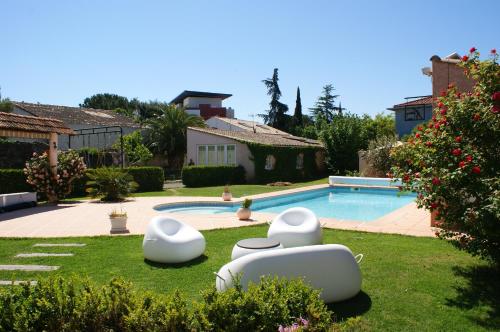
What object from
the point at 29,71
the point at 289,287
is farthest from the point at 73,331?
the point at 29,71

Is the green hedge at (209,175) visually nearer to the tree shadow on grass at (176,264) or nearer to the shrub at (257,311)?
the tree shadow on grass at (176,264)

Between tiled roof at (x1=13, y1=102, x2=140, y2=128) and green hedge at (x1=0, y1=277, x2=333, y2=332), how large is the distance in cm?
3554

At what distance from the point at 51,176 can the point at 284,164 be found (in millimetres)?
18289

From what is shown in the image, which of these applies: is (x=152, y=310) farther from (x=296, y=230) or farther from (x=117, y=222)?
(x=117, y=222)

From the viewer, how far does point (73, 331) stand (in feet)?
12.5

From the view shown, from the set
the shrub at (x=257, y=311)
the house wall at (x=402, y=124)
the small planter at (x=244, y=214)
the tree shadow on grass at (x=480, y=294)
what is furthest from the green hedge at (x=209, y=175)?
the shrub at (x=257, y=311)

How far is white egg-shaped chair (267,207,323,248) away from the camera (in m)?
8.16

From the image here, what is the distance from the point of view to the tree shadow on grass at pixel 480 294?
4.96 meters

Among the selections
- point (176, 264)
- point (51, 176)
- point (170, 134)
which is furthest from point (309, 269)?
point (170, 134)

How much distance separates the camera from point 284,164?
3128cm

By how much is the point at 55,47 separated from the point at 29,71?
563 centimetres

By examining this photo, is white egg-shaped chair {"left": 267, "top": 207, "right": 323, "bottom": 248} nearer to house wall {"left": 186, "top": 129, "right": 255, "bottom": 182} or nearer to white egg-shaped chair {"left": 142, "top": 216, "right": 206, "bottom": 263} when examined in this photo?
white egg-shaped chair {"left": 142, "top": 216, "right": 206, "bottom": 263}

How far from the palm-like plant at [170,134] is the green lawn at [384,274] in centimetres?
2771

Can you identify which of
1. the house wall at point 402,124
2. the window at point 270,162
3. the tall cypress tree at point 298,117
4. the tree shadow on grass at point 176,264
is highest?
the tall cypress tree at point 298,117
